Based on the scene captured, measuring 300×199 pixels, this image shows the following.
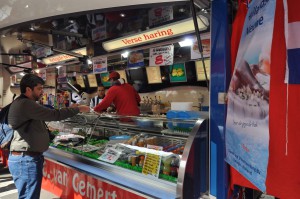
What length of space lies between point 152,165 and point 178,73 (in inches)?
206

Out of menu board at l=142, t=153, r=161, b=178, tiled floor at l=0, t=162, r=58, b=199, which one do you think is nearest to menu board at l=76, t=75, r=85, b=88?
tiled floor at l=0, t=162, r=58, b=199

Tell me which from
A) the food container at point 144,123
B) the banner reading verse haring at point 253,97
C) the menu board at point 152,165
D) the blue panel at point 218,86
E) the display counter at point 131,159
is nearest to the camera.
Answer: the banner reading verse haring at point 253,97

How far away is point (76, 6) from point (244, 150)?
163 cm

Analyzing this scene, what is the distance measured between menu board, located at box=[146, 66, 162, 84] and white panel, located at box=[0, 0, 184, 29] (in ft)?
20.3

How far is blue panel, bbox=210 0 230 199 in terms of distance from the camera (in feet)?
7.00

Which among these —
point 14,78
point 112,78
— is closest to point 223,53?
point 112,78

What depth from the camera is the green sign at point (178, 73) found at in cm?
730

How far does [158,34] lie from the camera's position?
521 cm

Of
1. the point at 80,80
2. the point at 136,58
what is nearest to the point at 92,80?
the point at 80,80

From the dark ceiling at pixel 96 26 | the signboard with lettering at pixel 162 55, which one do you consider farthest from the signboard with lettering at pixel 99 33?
the signboard with lettering at pixel 162 55

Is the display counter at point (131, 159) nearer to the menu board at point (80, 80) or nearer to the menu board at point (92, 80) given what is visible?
the menu board at point (92, 80)

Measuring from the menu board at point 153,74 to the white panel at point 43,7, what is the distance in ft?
20.3

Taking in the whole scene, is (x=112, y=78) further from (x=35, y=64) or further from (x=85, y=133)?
(x=35, y=64)

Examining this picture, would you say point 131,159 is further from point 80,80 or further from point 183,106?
point 80,80
